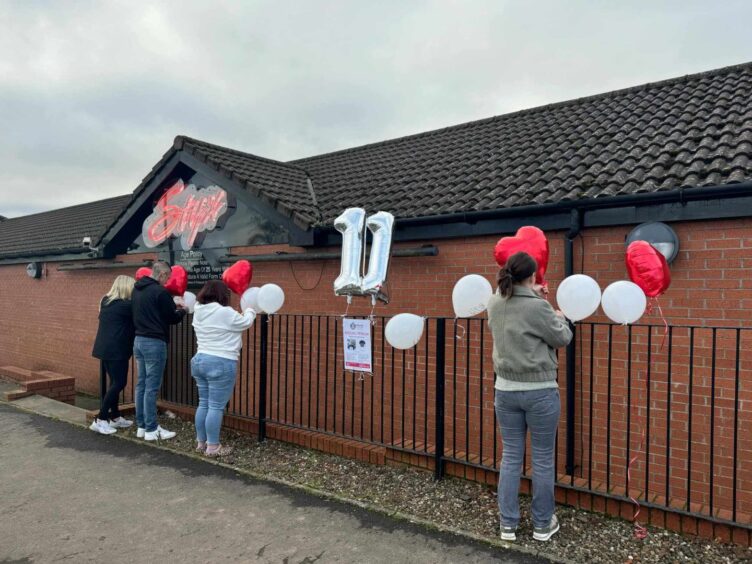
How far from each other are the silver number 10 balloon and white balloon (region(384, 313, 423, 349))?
0.65 meters

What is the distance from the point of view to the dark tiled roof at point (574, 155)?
4.51 meters

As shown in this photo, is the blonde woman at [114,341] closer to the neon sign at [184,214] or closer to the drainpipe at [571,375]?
the neon sign at [184,214]

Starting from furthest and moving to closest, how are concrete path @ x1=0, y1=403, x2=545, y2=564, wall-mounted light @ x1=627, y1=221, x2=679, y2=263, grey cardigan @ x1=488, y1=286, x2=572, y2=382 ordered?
wall-mounted light @ x1=627, y1=221, x2=679, y2=263, concrete path @ x1=0, y1=403, x2=545, y2=564, grey cardigan @ x1=488, y1=286, x2=572, y2=382

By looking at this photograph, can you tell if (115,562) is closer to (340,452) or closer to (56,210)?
(340,452)

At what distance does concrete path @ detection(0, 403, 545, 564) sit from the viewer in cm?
321

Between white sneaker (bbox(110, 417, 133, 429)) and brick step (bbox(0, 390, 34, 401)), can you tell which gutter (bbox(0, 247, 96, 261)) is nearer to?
brick step (bbox(0, 390, 34, 401))

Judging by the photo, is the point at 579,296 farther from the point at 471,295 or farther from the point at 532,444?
the point at 532,444

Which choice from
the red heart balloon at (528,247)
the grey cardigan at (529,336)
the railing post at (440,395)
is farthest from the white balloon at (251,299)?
the grey cardigan at (529,336)

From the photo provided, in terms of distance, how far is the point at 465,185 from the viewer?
601cm

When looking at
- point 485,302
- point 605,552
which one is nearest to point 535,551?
point 605,552

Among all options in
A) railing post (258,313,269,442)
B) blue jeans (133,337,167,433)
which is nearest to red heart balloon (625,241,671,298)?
railing post (258,313,269,442)

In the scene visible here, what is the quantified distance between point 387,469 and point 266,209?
3779 millimetres

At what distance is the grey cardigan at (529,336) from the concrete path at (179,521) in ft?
3.70

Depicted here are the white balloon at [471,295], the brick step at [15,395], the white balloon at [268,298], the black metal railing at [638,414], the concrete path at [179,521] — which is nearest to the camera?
the concrete path at [179,521]
